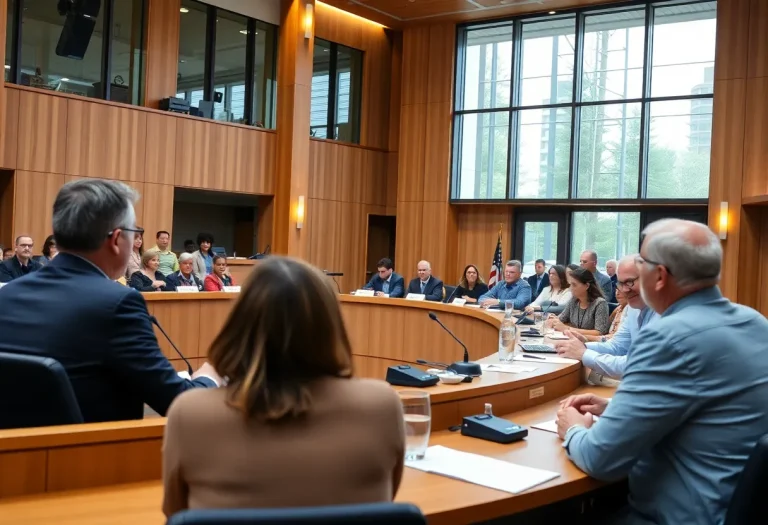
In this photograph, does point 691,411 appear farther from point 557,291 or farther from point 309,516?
point 557,291

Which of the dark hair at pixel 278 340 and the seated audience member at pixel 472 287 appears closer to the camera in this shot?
the dark hair at pixel 278 340

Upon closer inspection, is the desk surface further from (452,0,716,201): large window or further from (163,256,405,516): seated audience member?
(452,0,716,201): large window

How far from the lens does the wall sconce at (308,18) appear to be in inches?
460

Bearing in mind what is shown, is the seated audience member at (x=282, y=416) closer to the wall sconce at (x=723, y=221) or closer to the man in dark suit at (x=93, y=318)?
the man in dark suit at (x=93, y=318)

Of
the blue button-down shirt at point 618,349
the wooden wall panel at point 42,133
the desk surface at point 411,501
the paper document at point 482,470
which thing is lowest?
the desk surface at point 411,501

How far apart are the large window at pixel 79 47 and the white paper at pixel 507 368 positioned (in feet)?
26.7

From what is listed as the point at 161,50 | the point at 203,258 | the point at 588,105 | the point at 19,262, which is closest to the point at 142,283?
the point at 19,262

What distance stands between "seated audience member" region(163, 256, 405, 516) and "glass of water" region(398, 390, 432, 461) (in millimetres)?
632

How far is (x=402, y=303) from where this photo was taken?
24.0 feet

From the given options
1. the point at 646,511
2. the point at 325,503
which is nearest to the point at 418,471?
the point at 646,511

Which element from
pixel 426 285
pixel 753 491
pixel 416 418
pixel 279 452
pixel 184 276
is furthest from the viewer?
pixel 426 285

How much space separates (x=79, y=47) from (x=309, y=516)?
9986mm

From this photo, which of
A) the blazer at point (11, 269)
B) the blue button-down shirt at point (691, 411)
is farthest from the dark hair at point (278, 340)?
the blazer at point (11, 269)

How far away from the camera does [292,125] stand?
38.2 feet
